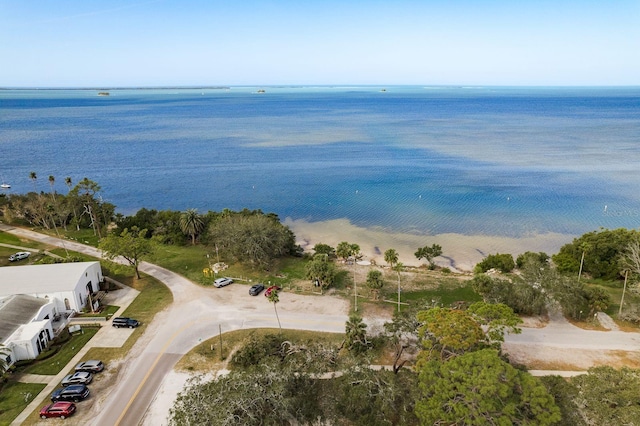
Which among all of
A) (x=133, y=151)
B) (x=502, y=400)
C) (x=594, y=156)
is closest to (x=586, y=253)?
(x=502, y=400)

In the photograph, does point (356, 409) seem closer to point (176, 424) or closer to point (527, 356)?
point (176, 424)

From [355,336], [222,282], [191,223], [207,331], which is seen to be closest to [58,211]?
[191,223]

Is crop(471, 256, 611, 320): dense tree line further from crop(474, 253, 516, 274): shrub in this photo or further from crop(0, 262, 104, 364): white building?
crop(0, 262, 104, 364): white building

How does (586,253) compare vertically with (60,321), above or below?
above

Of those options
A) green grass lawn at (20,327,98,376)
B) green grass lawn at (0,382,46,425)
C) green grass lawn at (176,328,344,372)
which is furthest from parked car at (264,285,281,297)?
green grass lawn at (0,382,46,425)

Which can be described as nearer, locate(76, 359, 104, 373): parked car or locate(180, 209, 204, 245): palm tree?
locate(76, 359, 104, 373): parked car

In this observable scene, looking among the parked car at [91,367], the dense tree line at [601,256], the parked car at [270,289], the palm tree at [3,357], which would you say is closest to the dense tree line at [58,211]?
the palm tree at [3,357]
